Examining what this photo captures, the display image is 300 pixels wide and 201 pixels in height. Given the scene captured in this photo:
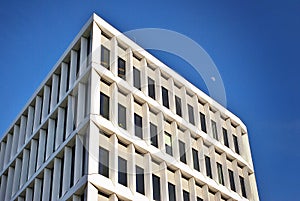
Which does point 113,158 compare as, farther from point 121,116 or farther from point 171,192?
point 171,192

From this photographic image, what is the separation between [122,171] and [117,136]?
244 cm

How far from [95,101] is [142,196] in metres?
6.93

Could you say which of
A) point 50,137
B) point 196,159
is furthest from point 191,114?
point 50,137

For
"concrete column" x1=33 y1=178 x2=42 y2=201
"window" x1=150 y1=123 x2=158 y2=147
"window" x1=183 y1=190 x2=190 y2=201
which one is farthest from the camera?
"window" x1=183 y1=190 x2=190 y2=201

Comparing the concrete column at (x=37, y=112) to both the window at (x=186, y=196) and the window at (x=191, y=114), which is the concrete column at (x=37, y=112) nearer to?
the window at (x=191, y=114)

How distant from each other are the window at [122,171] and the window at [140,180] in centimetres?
110

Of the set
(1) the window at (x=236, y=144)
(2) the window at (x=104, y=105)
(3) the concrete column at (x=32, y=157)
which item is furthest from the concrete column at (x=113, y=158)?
(1) the window at (x=236, y=144)

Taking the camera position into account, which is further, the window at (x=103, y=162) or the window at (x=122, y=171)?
the window at (x=122, y=171)

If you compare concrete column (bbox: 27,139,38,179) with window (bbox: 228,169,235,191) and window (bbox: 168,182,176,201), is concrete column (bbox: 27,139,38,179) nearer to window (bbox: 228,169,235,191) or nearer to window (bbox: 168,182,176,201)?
window (bbox: 168,182,176,201)

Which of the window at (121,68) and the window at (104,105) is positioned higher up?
the window at (121,68)

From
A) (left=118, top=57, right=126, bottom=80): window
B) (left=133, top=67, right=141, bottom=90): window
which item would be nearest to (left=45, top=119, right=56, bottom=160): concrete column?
(left=118, top=57, right=126, bottom=80): window

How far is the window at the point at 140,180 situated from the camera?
3278 centimetres

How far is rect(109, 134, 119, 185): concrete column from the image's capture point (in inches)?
1221

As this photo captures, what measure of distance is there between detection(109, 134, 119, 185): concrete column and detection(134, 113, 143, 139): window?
2794 mm
